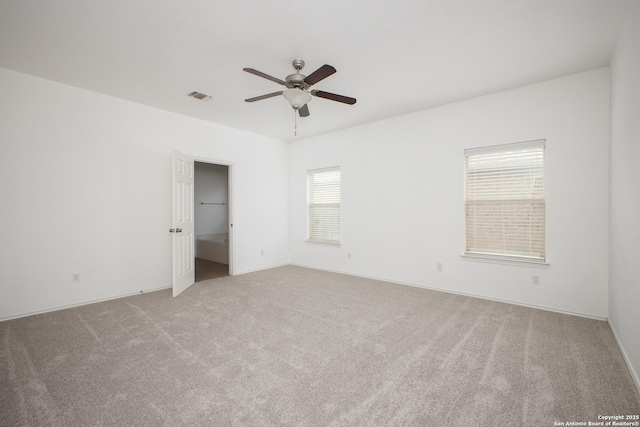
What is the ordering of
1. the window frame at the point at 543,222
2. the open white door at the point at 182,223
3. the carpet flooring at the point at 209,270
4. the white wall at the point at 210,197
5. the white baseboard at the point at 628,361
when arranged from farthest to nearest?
the white wall at the point at 210,197, the carpet flooring at the point at 209,270, the open white door at the point at 182,223, the window frame at the point at 543,222, the white baseboard at the point at 628,361

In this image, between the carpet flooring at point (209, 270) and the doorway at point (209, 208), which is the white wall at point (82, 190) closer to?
the carpet flooring at point (209, 270)

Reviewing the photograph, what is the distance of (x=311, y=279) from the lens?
182 inches

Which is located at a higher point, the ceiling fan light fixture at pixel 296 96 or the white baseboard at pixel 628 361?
the ceiling fan light fixture at pixel 296 96

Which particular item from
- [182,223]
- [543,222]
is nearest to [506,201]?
[543,222]

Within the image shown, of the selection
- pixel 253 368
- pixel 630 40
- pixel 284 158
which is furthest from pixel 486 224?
pixel 284 158

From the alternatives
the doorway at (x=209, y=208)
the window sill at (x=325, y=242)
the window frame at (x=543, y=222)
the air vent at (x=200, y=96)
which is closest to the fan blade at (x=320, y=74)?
the air vent at (x=200, y=96)

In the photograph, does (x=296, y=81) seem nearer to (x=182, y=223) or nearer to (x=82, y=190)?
(x=182, y=223)

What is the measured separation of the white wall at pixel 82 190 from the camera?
2.99 meters

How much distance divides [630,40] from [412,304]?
9.97 feet

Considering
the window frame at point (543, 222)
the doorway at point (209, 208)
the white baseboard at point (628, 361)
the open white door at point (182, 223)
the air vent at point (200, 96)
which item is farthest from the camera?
the doorway at point (209, 208)

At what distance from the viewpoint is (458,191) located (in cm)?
381

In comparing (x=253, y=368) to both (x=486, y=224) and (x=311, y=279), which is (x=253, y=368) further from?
(x=486, y=224)

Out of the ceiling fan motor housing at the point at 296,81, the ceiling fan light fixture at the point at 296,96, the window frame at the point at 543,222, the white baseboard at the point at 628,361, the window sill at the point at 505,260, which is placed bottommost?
the white baseboard at the point at 628,361

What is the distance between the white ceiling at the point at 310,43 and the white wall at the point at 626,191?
329 mm
